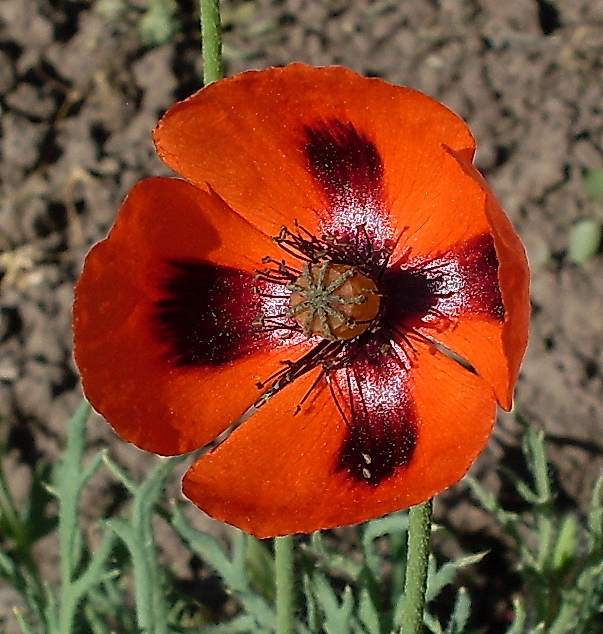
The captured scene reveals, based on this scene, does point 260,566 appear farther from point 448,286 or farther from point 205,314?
point 448,286

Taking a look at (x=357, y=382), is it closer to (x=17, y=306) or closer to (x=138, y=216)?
(x=138, y=216)

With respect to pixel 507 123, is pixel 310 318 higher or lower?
higher

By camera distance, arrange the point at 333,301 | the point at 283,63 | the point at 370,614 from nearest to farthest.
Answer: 1. the point at 333,301
2. the point at 370,614
3. the point at 283,63

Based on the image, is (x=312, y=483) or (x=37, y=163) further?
(x=37, y=163)

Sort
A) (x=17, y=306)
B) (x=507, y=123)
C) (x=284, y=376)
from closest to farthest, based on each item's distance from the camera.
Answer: (x=284, y=376) < (x=17, y=306) < (x=507, y=123)

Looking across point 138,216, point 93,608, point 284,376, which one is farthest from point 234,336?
point 93,608

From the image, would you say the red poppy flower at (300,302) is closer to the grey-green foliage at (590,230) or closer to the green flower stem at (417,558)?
the green flower stem at (417,558)

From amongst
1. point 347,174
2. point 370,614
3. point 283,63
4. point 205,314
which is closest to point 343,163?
point 347,174

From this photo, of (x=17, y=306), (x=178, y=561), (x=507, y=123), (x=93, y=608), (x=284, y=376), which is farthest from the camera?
(x=507, y=123)
